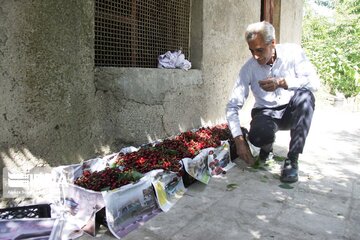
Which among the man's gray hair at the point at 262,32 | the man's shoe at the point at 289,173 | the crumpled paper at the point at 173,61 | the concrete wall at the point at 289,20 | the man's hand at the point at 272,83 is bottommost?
the man's shoe at the point at 289,173

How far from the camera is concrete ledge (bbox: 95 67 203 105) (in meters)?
3.49

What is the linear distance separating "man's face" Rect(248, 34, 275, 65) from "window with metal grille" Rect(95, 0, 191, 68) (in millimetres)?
1653

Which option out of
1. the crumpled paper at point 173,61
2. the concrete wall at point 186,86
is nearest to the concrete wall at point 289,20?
the concrete wall at point 186,86

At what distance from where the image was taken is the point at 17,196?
2812 millimetres

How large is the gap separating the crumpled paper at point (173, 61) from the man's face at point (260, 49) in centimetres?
147

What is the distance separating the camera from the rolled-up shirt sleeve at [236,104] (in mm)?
3280

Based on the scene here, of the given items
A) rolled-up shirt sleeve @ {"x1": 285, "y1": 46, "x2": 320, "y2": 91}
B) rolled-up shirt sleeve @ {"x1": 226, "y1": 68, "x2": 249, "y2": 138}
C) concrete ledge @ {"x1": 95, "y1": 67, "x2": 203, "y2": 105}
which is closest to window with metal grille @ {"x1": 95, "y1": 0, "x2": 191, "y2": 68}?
concrete ledge @ {"x1": 95, "y1": 67, "x2": 203, "y2": 105}

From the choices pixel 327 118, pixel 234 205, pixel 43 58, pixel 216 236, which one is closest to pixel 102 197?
pixel 216 236

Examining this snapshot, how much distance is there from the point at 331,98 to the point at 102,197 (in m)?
9.14

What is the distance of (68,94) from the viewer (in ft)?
10.1

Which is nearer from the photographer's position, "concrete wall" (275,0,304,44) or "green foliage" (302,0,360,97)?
"concrete wall" (275,0,304,44)

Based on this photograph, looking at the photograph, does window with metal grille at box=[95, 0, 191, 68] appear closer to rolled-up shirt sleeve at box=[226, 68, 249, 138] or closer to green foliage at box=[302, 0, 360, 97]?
rolled-up shirt sleeve at box=[226, 68, 249, 138]

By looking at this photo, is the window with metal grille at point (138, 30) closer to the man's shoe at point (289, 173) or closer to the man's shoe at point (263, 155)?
the man's shoe at point (263, 155)

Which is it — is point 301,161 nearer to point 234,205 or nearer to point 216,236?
point 234,205
